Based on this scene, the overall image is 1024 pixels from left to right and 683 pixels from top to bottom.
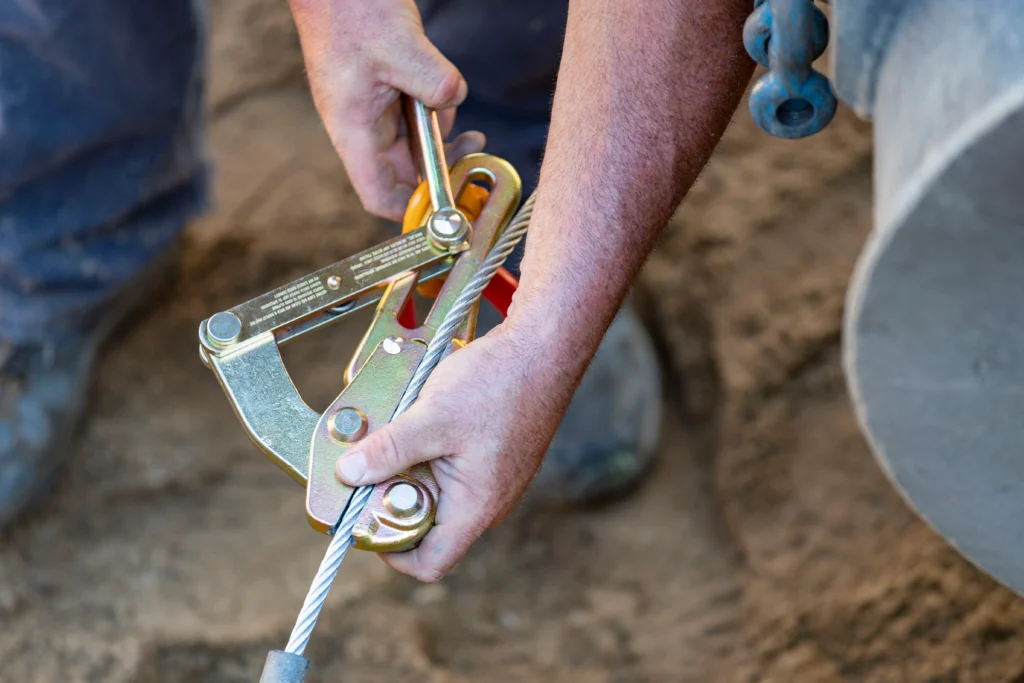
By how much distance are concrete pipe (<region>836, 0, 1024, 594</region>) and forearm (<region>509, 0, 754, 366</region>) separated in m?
0.14

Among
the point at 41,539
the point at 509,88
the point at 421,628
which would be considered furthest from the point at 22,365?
the point at 509,88

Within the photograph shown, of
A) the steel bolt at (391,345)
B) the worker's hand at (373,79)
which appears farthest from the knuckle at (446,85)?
the steel bolt at (391,345)

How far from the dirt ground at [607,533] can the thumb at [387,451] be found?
0.55 metres

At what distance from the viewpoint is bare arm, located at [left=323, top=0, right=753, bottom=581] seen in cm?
78

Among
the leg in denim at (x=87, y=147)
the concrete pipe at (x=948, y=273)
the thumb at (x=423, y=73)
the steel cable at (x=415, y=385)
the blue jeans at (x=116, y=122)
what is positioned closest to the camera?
the concrete pipe at (x=948, y=273)

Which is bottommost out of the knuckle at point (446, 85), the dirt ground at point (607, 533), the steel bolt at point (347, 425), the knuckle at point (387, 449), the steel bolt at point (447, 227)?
the dirt ground at point (607, 533)

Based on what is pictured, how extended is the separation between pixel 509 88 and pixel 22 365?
79 centimetres

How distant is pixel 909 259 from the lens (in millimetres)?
627

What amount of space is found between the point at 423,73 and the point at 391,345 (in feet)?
0.83

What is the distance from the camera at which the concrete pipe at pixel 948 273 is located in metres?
0.57

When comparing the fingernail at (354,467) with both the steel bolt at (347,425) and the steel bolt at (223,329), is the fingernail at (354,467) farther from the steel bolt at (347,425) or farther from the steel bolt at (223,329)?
the steel bolt at (223,329)

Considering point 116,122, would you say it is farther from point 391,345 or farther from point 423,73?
point 391,345

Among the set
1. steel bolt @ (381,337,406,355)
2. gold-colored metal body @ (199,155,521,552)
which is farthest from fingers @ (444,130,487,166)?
steel bolt @ (381,337,406,355)

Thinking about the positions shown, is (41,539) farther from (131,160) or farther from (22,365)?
(131,160)
